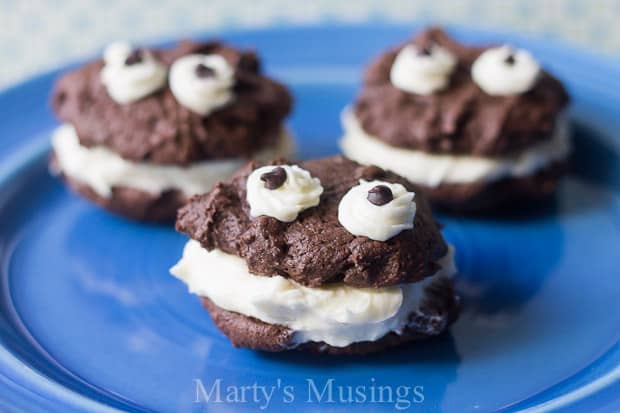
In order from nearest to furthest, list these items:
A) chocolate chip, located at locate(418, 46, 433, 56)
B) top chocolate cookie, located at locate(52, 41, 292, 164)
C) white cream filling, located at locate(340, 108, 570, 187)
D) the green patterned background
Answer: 1. top chocolate cookie, located at locate(52, 41, 292, 164)
2. white cream filling, located at locate(340, 108, 570, 187)
3. chocolate chip, located at locate(418, 46, 433, 56)
4. the green patterned background

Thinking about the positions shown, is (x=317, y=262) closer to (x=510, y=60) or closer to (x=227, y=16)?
(x=510, y=60)

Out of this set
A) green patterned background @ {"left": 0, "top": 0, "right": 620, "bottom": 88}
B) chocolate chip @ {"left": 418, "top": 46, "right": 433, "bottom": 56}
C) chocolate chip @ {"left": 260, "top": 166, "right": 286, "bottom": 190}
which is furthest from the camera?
green patterned background @ {"left": 0, "top": 0, "right": 620, "bottom": 88}

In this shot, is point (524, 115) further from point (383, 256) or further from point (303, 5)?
point (303, 5)

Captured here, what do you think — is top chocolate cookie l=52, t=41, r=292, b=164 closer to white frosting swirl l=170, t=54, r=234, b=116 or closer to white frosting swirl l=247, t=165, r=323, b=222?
white frosting swirl l=170, t=54, r=234, b=116

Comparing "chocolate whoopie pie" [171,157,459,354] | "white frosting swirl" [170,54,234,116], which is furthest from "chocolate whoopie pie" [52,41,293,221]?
"chocolate whoopie pie" [171,157,459,354]

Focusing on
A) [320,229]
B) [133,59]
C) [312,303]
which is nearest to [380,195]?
[320,229]

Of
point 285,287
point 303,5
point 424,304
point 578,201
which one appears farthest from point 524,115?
point 303,5
